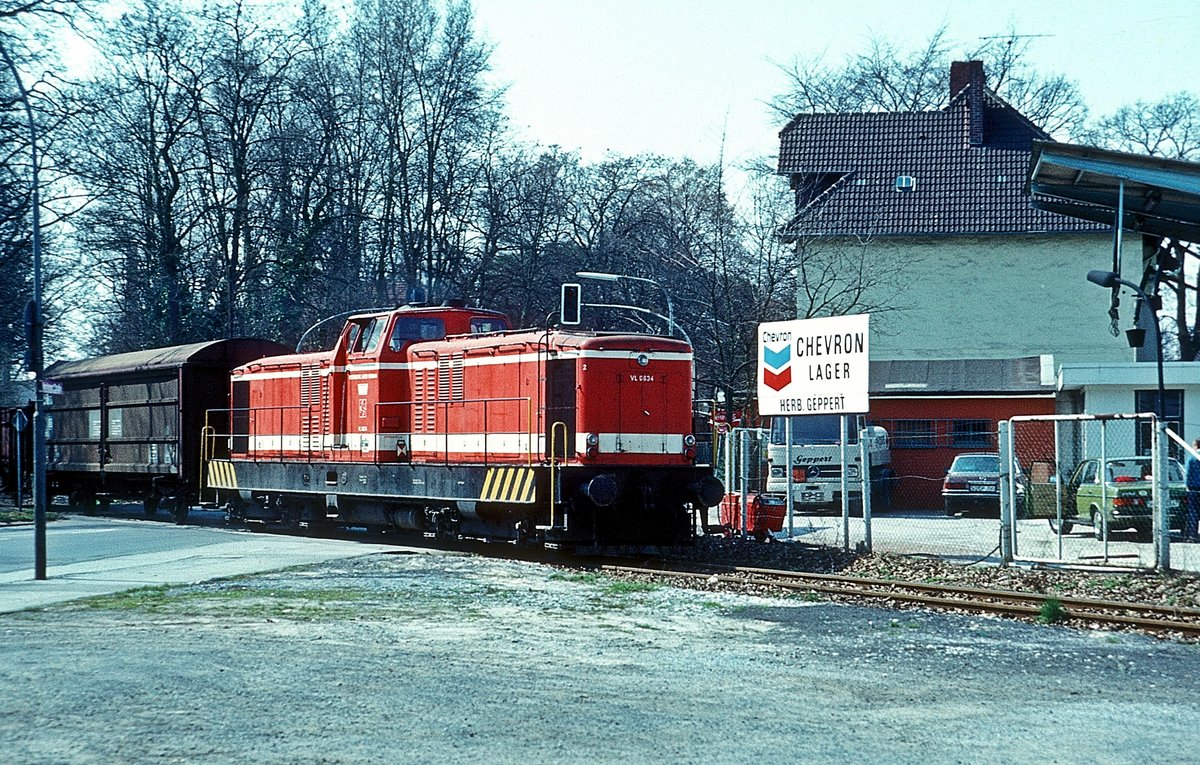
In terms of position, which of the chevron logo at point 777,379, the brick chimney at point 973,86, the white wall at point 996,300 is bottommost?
the chevron logo at point 777,379

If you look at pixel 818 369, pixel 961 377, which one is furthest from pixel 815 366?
pixel 961 377

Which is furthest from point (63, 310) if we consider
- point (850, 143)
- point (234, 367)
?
point (850, 143)

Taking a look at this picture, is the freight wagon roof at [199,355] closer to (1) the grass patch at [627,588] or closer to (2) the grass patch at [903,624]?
(1) the grass patch at [627,588]

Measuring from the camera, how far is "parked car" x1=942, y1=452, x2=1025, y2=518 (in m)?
28.1

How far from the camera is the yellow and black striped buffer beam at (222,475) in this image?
2232cm

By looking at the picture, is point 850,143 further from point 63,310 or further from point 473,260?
point 63,310

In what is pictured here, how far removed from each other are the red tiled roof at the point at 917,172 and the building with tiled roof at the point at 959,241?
0.05 m

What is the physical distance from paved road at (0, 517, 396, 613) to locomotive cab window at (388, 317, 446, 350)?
10.2 ft

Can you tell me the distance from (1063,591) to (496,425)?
764 centimetres

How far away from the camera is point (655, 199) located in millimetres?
48594

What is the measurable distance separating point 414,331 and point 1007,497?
8880mm

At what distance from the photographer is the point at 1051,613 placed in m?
11.9

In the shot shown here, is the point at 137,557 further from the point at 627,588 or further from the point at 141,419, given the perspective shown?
the point at 141,419

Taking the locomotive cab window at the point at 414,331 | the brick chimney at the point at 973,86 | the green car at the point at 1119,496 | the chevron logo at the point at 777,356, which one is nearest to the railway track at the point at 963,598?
the green car at the point at 1119,496
